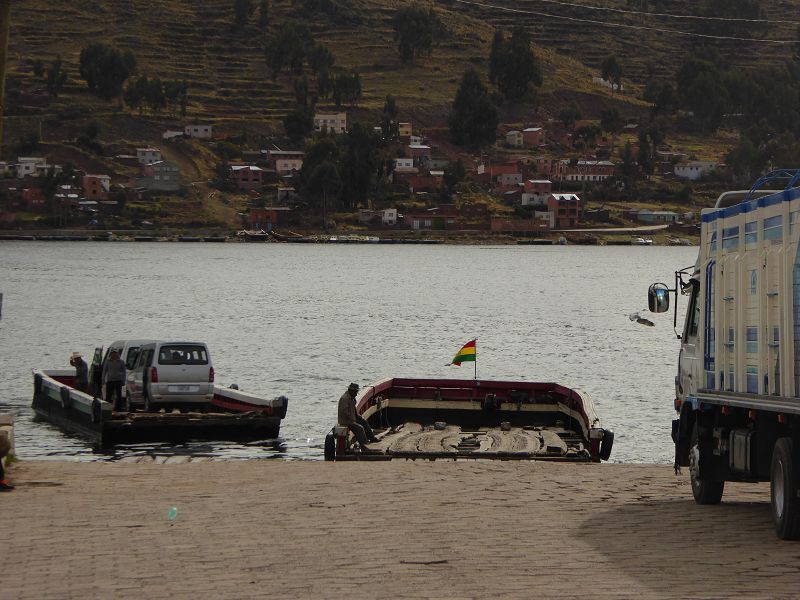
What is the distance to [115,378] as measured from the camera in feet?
128

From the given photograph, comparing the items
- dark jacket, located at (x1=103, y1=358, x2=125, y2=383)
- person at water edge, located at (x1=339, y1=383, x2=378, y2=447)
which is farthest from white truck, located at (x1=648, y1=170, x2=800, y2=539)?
dark jacket, located at (x1=103, y1=358, x2=125, y2=383)

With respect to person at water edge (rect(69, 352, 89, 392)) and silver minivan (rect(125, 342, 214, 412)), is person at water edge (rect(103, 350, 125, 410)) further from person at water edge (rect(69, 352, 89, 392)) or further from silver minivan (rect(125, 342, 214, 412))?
person at water edge (rect(69, 352, 89, 392))

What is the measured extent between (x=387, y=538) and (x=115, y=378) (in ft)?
77.9

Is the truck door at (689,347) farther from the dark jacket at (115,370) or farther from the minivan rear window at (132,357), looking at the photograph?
the minivan rear window at (132,357)

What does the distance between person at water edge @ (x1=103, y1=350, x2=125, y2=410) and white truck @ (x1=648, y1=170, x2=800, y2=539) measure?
21.2m

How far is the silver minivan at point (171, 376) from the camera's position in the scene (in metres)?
37.9

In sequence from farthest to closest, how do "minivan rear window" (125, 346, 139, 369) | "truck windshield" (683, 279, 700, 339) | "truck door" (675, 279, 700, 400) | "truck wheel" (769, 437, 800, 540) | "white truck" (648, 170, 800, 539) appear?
1. "minivan rear window" (125, 346, 139, 369)
2. "truck windshield" (683, 279, 700, 339)
3. "truck door" (675, 279, 700, 400)
4. "white truck" (648, 170, 800, 539)
5. "truck wheel" (769, 437, 800, 540)

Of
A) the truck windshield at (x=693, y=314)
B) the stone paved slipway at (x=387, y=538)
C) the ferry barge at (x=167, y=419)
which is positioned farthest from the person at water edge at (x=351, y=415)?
the truck windshield at (x=693, y=314)

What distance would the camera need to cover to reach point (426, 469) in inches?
980

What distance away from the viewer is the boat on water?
30.2 meters

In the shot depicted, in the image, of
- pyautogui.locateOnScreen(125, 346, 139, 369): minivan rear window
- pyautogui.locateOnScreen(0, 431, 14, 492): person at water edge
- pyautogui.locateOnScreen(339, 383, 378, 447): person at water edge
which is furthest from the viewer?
pyautogui.locateOnScreen(125, 346, 139, 369): minivan rear window

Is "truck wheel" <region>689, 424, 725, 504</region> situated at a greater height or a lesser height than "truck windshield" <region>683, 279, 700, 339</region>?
lesser

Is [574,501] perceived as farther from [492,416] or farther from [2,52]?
[492,416]

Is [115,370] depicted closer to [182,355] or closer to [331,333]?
[182,355]
